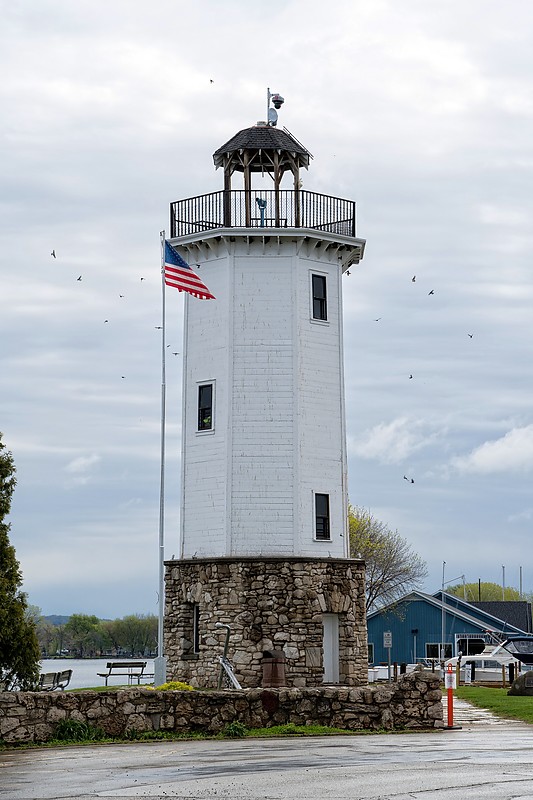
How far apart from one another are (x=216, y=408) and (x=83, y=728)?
15.9 metres

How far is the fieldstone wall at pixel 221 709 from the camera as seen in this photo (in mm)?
22203

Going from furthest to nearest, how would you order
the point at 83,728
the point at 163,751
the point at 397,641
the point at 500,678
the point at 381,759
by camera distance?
the point at 397,641 < the point at 500,678 < the point at 83,728 < the point at 163,751 < the point at 381,759

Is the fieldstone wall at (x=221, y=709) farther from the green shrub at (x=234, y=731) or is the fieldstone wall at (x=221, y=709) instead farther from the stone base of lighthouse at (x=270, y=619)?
the stone base of lighthouse at (x=270, y=619)

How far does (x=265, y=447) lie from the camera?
36.7 m

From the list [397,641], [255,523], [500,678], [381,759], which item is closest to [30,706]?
[381,759]

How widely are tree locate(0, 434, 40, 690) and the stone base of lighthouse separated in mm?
9985

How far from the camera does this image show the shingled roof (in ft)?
127

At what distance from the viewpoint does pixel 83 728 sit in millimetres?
22672

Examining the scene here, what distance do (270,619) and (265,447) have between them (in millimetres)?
4831

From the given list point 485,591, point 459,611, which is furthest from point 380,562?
point 485,591

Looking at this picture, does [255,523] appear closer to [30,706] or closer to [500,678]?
[30,706]

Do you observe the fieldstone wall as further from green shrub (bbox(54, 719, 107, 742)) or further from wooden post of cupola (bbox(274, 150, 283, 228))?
wooden post of cupola (bbox(274, 150, 283, 228))

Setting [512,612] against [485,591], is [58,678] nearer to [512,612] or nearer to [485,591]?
[512,612]

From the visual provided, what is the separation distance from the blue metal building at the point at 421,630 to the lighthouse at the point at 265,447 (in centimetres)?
3599
